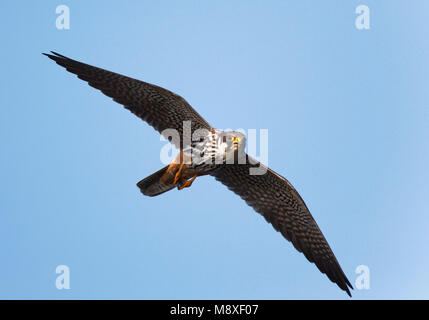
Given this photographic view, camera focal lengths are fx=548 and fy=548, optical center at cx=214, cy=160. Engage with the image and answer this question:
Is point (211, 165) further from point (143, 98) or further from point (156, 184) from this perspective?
point (143, 98)

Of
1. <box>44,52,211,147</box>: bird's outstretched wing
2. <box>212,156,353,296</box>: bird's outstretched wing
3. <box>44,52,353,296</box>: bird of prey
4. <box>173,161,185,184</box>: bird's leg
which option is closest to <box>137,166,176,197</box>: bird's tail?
<box>44,52,353,296</box>: bird of prey

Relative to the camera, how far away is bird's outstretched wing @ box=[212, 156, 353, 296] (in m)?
10.3

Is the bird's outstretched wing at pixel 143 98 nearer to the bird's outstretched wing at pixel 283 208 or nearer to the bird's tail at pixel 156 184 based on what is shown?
the bird's tail at pixel 156 184

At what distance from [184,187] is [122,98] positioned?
1.86 m

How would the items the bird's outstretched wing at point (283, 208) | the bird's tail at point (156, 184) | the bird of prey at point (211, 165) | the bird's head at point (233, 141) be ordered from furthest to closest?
the bird's outstretched wing at point (283, 208) < the bird's tail at point (156, 184) < the bird of prey at point (211, 165) < the bird's head at point (233, 141)

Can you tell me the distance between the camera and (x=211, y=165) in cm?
921

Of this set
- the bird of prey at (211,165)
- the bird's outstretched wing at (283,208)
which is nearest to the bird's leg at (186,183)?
the bird of prey at (211,165)

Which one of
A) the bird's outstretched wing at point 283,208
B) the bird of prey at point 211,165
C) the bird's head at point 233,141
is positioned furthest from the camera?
the bird's outstretched wing at point 283,208

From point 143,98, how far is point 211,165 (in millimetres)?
1638

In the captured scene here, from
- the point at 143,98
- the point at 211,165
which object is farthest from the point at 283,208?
the point at 143,98

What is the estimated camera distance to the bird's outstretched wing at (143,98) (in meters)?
9.16
